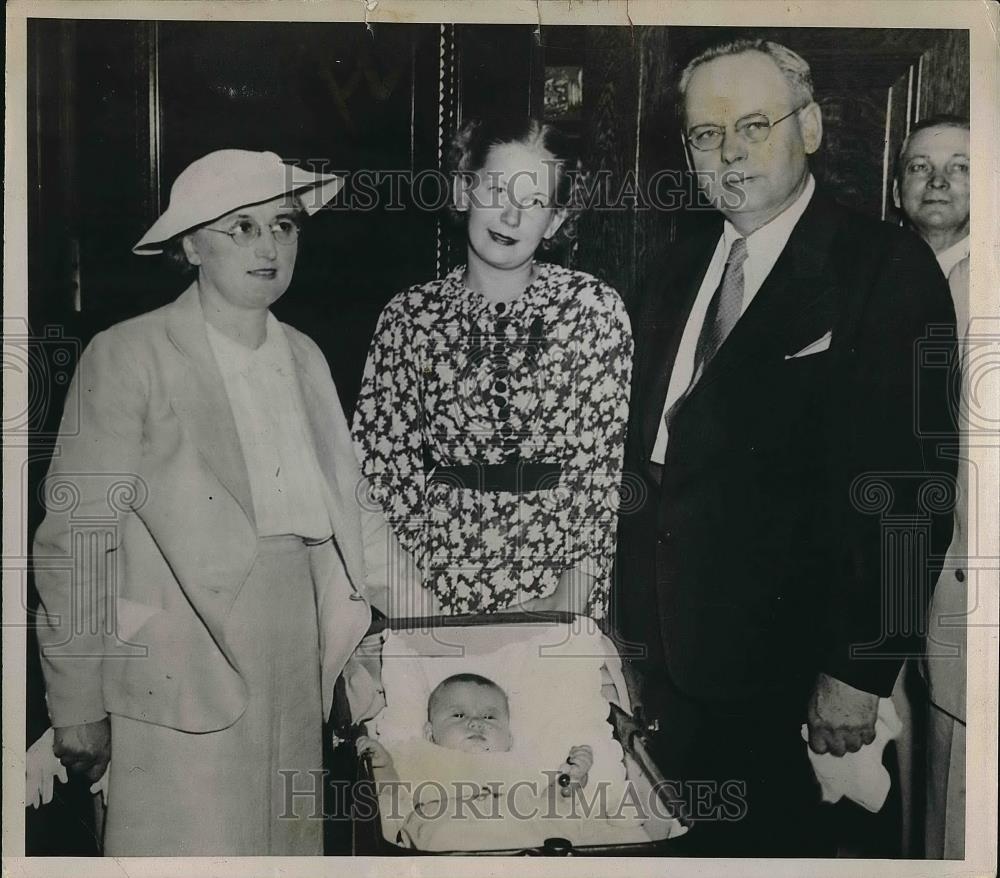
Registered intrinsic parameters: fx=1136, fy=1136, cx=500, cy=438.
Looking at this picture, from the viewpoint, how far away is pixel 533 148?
1.92 m

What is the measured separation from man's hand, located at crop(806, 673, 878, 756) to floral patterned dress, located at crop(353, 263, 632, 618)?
41cm

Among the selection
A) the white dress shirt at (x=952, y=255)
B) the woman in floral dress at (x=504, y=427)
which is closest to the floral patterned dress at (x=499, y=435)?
the woman in floral dress at (x=504, y=427)

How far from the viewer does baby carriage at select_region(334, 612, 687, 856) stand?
194 centimetres

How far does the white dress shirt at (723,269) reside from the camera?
6.35 ft

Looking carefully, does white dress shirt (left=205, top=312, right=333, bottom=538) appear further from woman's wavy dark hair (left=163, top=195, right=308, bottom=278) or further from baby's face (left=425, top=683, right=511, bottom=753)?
baby's face (left=425, top=683, right=511, bottom=753)

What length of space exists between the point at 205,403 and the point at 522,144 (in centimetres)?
69

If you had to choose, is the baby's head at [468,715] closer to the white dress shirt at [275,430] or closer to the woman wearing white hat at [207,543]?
the woman wearing white hat at [207,543]

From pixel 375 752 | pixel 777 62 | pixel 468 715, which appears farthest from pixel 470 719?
pixel 777 62

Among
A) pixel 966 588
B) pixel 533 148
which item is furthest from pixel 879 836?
pixel 533 148

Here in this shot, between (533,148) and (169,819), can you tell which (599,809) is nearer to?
(169,819)

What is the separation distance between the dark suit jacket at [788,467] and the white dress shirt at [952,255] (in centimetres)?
2

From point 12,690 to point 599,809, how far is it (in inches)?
40.3

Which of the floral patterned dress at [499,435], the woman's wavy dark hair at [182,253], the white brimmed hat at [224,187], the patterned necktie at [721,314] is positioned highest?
the white brimmed hat at [224,187]

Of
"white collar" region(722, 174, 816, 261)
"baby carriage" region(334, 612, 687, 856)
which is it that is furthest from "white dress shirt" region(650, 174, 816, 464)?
"baby carriage" region(334, 612, 687, 856)
